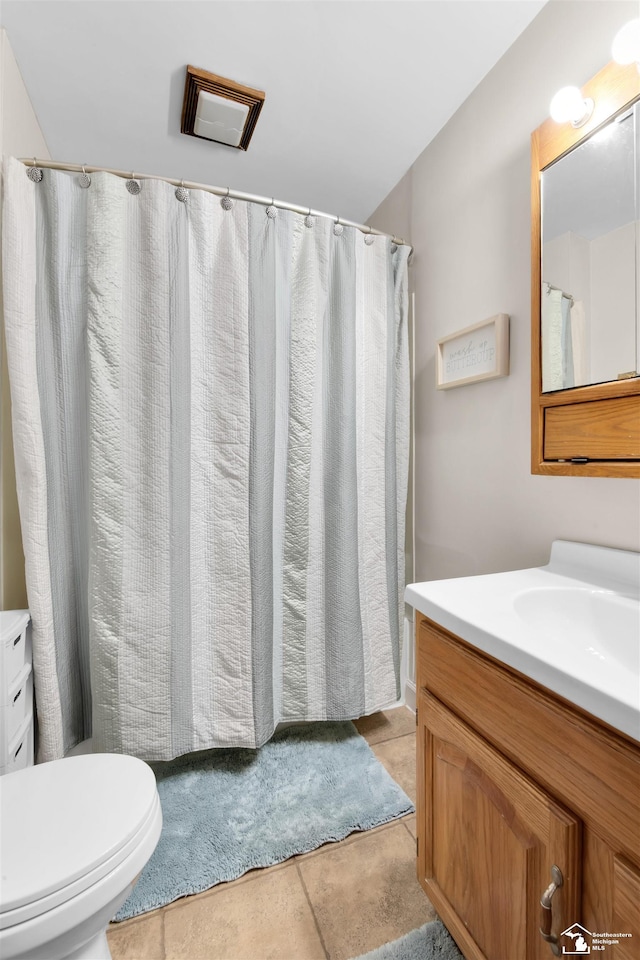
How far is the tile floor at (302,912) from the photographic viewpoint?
0.96 metres

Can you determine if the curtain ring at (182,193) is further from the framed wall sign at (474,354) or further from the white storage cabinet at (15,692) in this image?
the white storage cabinet at (15,692)

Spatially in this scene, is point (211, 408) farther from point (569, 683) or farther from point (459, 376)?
point (569, 683)

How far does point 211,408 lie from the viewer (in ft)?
4.63

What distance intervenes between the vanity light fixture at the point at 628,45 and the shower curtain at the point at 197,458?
0.85 m

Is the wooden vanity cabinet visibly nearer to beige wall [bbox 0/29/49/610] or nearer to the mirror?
the mirror

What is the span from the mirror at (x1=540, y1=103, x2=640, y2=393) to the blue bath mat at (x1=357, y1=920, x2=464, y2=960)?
1327mm

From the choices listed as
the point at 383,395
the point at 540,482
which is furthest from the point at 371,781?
the point at 383,395

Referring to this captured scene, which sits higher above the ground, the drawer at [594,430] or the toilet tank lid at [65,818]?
the drawer at [594,430]

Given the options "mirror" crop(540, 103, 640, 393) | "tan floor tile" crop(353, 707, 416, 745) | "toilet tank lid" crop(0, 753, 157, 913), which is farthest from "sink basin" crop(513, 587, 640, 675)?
"tan floor tile" crop(353, 707, 416, 745)

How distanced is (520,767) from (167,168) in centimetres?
224

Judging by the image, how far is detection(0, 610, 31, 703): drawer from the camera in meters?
1.08

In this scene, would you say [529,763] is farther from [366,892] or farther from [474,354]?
[474,354]

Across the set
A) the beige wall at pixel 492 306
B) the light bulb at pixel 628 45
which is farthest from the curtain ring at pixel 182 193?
the light bulb at pixel 628 45

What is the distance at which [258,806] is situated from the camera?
1341mm
